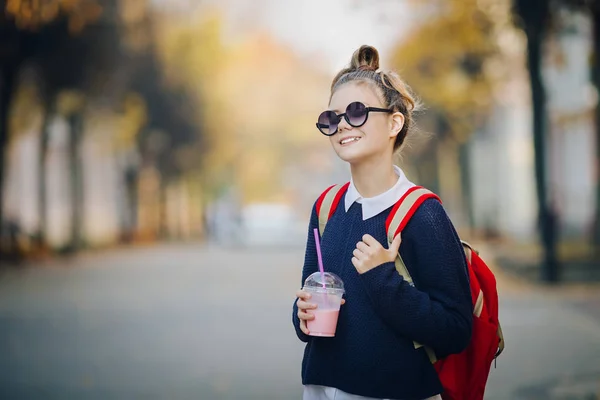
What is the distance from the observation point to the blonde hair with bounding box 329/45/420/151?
2.92 meters

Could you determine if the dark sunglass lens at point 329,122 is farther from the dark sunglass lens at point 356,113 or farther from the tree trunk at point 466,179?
the tree trunk at point 466,179

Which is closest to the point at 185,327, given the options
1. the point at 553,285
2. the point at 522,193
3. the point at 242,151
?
the point at 553,285

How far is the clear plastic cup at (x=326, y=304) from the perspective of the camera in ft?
9.07

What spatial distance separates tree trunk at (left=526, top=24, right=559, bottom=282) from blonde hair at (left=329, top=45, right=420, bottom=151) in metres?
13.2

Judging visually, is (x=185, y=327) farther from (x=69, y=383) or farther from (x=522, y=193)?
(x=522, y=193)

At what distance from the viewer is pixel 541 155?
635 inches

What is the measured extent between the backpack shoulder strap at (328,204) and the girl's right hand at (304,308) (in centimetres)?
29

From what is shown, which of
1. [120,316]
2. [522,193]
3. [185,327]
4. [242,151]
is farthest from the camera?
[242,151]

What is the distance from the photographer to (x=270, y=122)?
50688mm

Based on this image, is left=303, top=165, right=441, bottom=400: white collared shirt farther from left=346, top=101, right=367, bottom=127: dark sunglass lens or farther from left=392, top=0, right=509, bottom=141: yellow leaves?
left=392, top=0, right=509, bottom=141: yellow leaves

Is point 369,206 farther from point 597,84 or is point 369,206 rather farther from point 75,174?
point 75,174

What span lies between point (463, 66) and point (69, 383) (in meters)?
16.9

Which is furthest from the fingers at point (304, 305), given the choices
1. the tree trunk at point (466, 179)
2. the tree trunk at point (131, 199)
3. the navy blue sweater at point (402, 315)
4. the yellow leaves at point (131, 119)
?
the tree trunk at point (131, 199)

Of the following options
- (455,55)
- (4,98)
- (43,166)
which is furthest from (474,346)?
(43,166)
